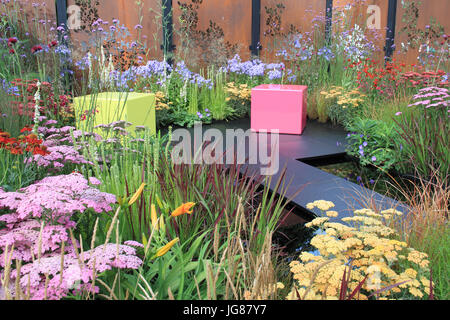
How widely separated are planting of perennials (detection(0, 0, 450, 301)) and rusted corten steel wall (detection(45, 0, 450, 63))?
40 mm

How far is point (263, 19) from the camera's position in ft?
30.0

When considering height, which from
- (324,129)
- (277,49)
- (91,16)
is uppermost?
(91,16)

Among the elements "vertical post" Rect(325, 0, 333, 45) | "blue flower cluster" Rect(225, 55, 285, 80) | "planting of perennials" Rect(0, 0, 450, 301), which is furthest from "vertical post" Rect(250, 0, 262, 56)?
"vertical post" Rect(325, 0, 333, 45)

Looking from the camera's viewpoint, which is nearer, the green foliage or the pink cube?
the green foliage

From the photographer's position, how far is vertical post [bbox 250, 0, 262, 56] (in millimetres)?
9062

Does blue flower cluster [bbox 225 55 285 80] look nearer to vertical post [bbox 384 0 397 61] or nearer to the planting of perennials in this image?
the planting of perennials

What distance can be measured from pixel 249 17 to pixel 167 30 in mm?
1961

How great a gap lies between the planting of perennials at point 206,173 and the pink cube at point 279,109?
9 cm

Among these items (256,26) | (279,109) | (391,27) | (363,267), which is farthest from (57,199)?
(391,27)

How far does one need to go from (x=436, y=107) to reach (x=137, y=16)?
18.4 ft

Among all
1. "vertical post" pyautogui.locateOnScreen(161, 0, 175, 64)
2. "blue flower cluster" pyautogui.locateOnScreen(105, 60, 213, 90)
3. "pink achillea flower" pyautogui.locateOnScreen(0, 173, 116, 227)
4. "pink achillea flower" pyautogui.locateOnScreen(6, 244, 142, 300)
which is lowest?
"pink achillea flower" pyautogui.locateOnScreen(6, 244, 142, 300)
